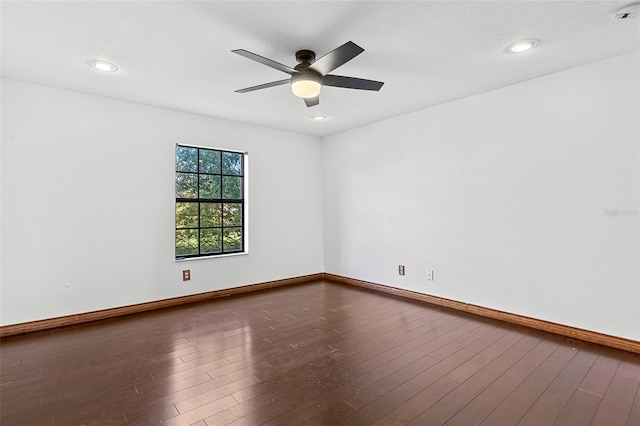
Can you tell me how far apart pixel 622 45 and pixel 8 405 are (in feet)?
16.0

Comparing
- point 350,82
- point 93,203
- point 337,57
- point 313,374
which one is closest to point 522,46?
point 350,82

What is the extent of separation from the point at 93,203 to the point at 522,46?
13.9 feet

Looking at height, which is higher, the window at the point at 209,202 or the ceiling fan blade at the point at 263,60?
the ceiling fan blade at the point at 263,60

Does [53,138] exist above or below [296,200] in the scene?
above

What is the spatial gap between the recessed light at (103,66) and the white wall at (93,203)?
32.0 inches

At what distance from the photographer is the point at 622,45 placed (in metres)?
2.46

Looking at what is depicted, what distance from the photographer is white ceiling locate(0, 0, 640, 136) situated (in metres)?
1.99

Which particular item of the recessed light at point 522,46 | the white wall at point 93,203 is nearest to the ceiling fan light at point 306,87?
the recessed light at point 522,46

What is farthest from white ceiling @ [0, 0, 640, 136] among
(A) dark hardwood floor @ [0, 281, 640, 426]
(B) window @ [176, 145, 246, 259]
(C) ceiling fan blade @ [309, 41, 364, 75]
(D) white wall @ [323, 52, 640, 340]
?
(A) dark hardwood floor @ [0, 281, 640, 426]

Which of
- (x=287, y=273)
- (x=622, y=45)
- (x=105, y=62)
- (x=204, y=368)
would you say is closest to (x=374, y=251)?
(x=287, y=273)

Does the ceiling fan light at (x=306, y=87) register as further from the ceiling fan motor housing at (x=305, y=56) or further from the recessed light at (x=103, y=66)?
the recessed light at (x=103, y=66)

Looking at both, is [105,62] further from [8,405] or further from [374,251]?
[374,251]

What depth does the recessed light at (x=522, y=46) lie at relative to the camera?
2.38m

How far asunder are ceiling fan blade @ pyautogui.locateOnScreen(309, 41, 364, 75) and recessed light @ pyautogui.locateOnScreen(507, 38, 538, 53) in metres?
1.29
